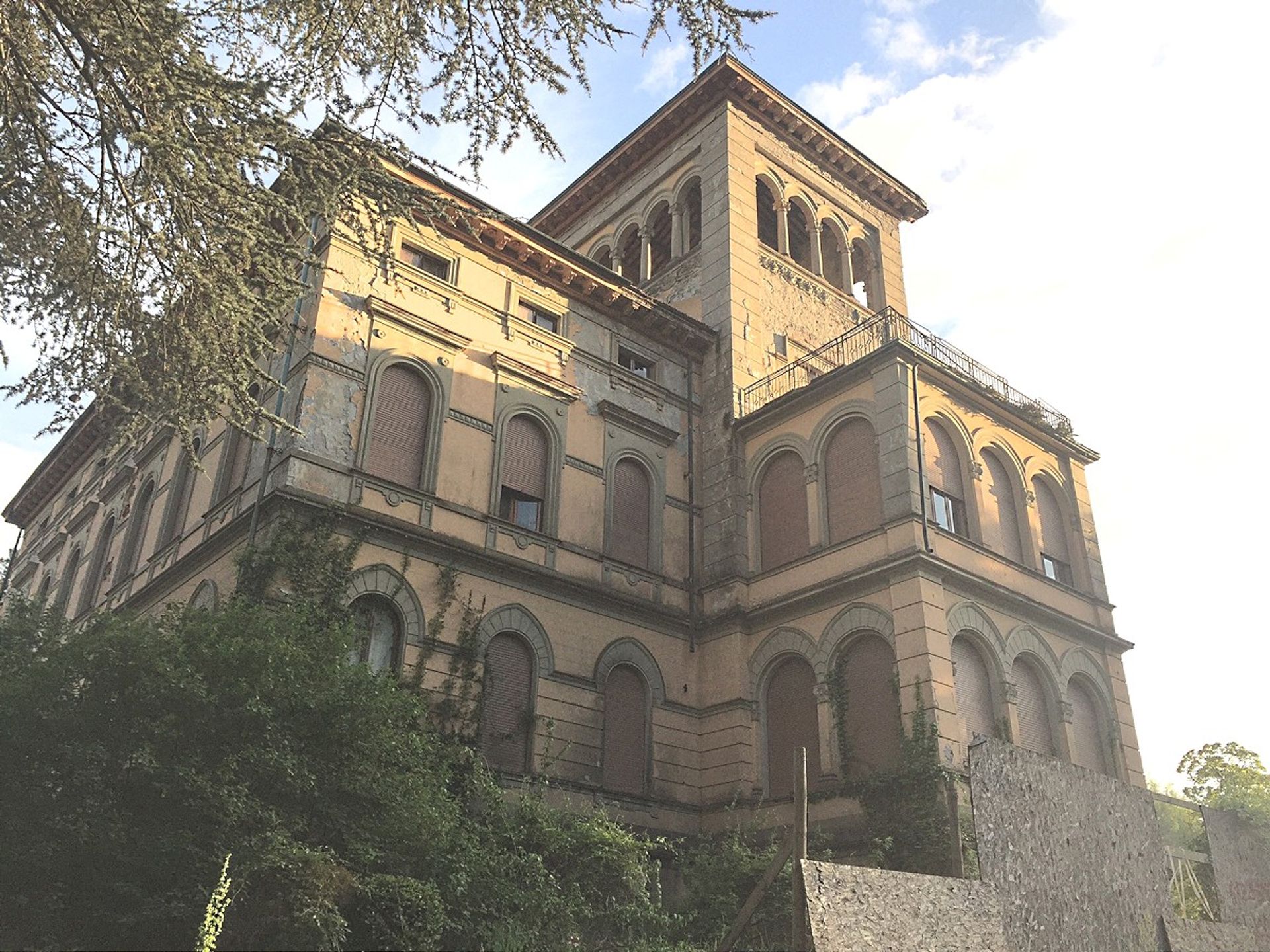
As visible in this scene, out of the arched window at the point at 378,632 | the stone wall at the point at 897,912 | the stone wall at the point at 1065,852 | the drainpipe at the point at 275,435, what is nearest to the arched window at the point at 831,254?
the drainpipe at the point at 275,435

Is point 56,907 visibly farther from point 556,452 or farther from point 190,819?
point 556,452

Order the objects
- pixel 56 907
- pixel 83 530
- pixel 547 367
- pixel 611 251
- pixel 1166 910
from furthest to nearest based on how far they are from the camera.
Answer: pixel 611 251 < pixel 83 530 < pixel 547 367 < pixel 1166 910 < pixel 56 907

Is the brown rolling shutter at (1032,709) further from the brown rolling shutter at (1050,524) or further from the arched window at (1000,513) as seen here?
the brown rolling shutter at (1050,524)

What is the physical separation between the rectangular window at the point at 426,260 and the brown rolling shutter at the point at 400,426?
2.41 metres

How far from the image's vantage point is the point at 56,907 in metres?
9.80

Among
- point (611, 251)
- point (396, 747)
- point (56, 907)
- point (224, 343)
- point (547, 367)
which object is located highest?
point (611, 251)

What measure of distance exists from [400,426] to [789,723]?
873cm

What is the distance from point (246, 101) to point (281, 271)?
5.23 ft

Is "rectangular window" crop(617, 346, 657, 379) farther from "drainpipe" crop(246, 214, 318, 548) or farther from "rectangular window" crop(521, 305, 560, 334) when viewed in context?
"drainpipe" crop(246, 214, 318, 548)

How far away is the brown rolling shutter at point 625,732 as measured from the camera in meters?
18.7

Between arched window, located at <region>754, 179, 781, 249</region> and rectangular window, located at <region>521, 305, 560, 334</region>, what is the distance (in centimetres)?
769

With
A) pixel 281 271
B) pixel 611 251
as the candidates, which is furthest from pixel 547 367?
pixel 281 271

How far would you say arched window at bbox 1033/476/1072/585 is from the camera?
21.2 m

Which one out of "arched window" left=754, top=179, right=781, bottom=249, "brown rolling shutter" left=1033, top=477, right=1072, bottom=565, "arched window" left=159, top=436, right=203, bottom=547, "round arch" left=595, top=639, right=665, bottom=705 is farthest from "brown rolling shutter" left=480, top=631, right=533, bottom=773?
"arched window" left=754, top=179, right=781, bottom=249
